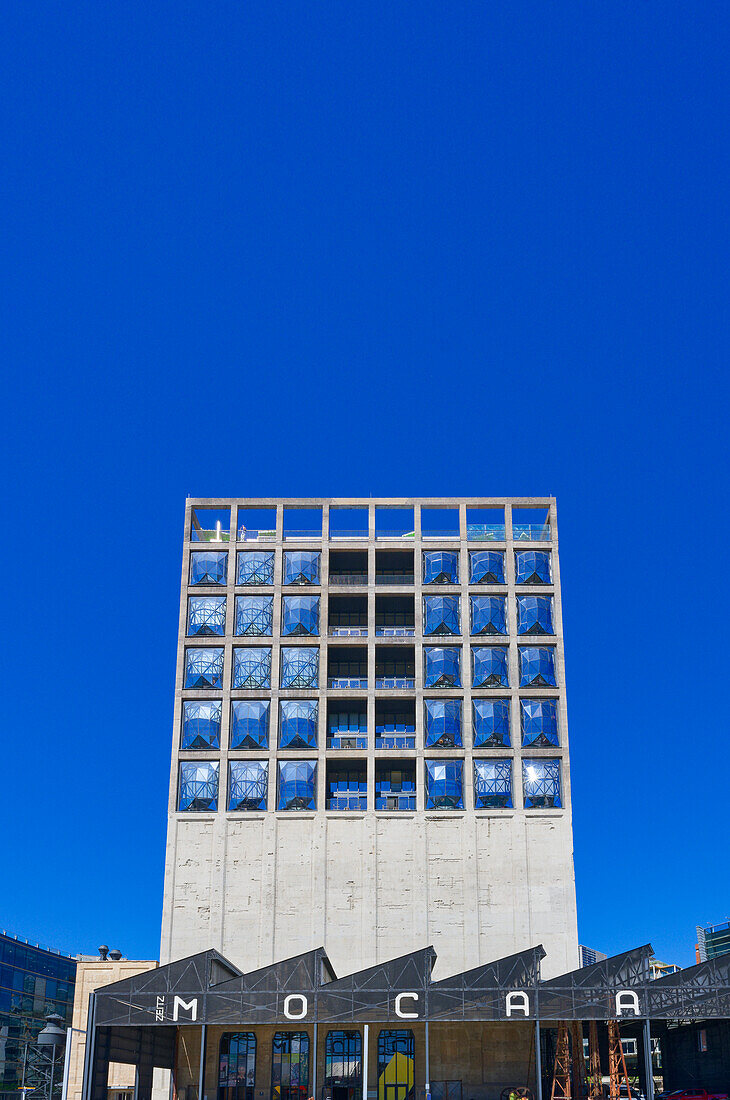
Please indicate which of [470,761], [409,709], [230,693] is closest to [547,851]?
[470,761]

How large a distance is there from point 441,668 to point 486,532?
12635 mm

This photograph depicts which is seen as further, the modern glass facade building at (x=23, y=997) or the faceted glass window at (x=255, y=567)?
the modern glass facade building at (x=23, y=997)

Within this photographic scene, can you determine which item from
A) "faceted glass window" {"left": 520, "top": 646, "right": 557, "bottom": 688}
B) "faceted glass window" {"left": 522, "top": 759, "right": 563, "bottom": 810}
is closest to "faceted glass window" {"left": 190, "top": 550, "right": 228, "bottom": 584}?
"faceted glass window" {"left": 520, "top": 646, "right": 557, "bottom": 688}

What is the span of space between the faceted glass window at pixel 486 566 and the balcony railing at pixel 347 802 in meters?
19.3

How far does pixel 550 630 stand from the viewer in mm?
88062

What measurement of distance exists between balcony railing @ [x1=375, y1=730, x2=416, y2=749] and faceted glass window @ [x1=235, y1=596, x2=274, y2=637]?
12136 mm

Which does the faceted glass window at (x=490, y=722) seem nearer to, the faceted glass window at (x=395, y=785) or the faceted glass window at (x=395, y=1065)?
the faceted glass window at (x=395, y=785)

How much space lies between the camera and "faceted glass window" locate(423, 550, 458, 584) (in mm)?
89438

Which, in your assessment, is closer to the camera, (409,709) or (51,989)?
(409,709)

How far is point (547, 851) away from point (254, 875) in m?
21.5

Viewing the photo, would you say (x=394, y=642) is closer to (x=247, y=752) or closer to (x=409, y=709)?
(x=409, y=709)

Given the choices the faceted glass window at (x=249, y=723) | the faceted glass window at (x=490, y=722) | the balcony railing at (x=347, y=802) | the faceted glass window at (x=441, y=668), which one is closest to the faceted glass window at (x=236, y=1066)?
the balcony railing at (x=347, y=802)

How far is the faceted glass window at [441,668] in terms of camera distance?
8606 centimetres

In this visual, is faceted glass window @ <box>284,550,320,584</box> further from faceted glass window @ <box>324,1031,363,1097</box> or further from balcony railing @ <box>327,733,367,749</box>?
faceted glass window @ <box>324,1031,363,1097</box>
